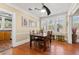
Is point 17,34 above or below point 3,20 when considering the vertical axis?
below

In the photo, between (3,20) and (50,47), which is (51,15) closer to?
(50,47)

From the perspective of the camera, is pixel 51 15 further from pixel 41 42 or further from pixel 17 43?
pixel 17 43

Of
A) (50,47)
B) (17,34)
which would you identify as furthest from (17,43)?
(50,47)

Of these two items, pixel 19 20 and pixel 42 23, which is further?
pixel 19 20

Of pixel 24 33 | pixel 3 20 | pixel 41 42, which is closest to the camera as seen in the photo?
pixel 41 42

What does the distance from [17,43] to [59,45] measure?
1.81 meters

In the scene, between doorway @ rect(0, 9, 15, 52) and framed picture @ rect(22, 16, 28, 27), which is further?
framed picture @ rect(22, 16, 28, 27)

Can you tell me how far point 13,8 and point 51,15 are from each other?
1.65m

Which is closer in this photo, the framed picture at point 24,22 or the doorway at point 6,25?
the doorway at point 6,25

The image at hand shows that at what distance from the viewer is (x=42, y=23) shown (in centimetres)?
318

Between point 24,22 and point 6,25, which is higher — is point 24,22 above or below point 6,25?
above

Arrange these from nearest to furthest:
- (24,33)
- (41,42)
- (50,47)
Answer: (50,47) < (41,42) < (24,33)
